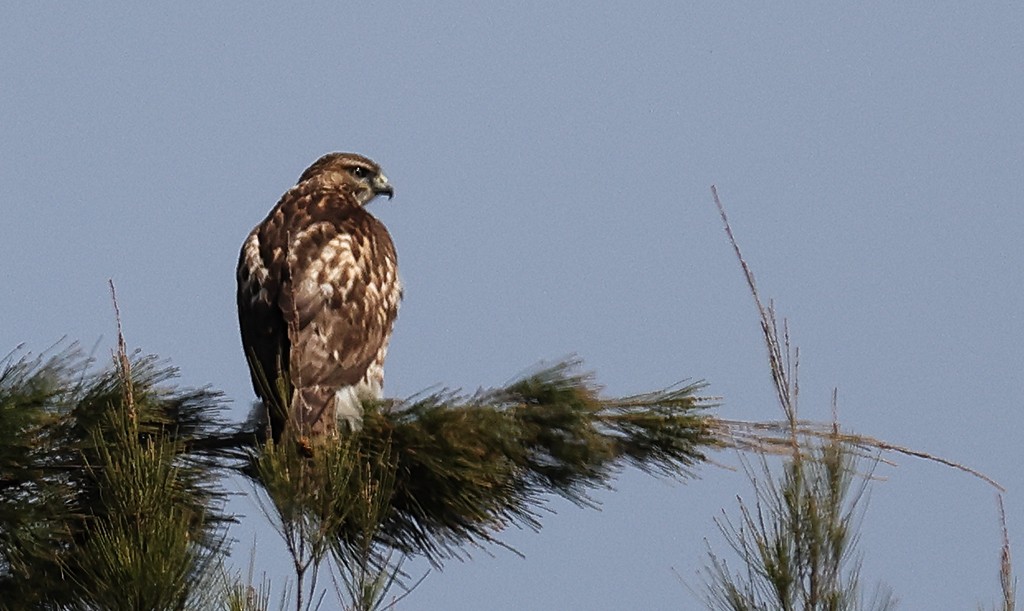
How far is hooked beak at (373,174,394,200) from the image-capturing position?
27.8ft

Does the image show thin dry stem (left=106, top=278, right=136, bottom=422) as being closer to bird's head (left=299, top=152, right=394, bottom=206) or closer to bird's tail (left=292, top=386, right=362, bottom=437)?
bird's tail (left=292, top=386, right=362, bottom=437)

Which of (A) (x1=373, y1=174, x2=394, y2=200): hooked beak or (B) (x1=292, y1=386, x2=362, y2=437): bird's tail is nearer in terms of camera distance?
(B) (x1=292, y1=386, x2=362, y2=437): bird's tail

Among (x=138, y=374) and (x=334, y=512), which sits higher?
(x=138, y=374)

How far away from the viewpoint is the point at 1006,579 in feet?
13.5

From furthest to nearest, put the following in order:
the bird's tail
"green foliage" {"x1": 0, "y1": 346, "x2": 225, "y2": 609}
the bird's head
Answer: the bird's head, the bird's tail, "green foliage" {"x1": 0, "y1": 346, "x2": 225, "y2": 609}

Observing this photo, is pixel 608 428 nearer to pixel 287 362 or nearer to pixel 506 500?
pixel 506 500

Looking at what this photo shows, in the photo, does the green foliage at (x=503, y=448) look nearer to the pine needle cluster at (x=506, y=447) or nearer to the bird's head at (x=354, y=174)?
the pine needle cluster at (x=506, y=447)

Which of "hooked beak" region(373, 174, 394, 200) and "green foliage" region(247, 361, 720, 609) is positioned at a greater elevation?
"hooked beak" region(373, 174, 394, 200)

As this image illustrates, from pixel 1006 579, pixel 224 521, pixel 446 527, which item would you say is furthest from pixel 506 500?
pixel 1006 579

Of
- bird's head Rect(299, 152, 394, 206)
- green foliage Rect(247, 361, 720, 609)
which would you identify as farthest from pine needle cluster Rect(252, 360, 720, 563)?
bird's head Rect(299, 152, 394, 206)

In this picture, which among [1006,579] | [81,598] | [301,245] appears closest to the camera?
[1006,579]

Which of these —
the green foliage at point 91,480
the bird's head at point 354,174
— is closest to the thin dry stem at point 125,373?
the green foliage at point 91,480

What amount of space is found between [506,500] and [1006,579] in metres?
1.66

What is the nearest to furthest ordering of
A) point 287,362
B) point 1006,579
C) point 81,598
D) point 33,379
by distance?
1. point 1006,579
2. point 81,598
3. point 33,379
4. point 287,362
